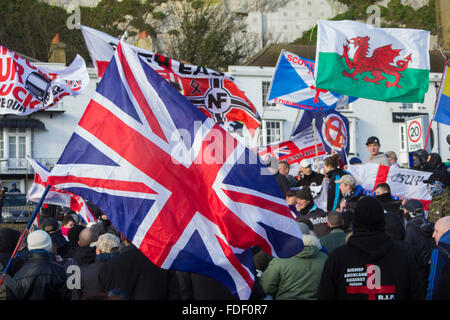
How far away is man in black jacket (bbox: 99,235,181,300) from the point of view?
5738mm

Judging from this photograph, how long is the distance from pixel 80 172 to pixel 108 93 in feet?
2.50

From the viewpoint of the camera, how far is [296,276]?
21.0 feet

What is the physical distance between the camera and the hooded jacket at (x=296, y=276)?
6410mm

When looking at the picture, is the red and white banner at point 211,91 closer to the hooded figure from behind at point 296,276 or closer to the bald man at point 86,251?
the bald man at point 86,251

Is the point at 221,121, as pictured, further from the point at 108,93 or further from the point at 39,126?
the point at 39,126

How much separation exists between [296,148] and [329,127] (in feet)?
2.61

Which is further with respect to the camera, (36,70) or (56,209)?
(56,209)

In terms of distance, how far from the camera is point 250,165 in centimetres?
603

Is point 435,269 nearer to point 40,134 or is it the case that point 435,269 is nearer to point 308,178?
point 308,178

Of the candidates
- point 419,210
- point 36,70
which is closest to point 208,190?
point 419,210

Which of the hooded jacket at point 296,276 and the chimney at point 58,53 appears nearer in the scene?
the hooded jacket at point 296,276

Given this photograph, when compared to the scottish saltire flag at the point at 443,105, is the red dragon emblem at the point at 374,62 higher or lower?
higher

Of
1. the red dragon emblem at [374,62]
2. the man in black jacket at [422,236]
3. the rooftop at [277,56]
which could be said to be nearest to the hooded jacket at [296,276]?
the man in black jacket at [422,236]

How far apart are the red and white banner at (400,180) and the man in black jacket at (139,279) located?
5901 mm
